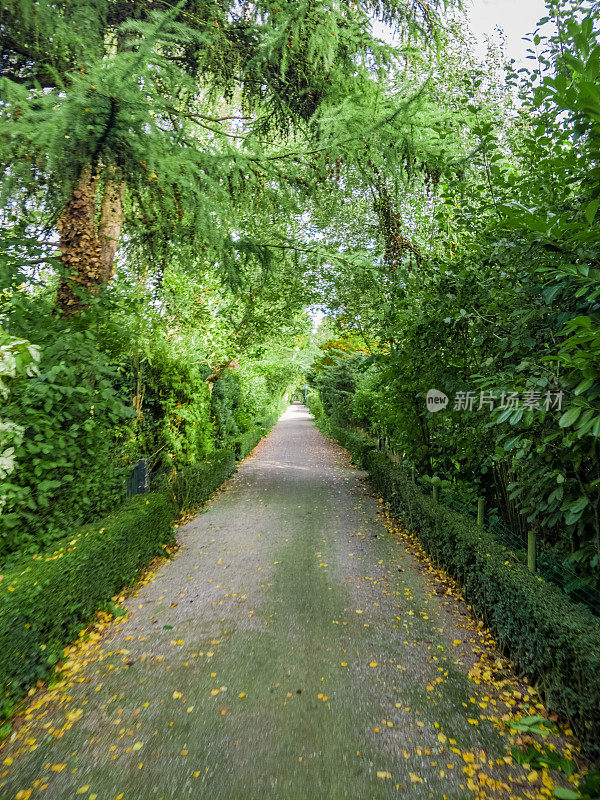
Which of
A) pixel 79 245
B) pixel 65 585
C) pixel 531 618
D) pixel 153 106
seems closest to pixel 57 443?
pixel 65 585

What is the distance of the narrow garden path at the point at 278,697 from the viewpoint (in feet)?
8.04

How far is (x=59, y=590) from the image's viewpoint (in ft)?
11.6

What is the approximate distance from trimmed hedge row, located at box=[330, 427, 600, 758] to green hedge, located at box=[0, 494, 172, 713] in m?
3.63

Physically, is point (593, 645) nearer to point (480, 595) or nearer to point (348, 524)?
point (480, 595)

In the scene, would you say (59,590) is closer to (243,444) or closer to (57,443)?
(57,443)

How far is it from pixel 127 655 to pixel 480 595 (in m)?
3.30

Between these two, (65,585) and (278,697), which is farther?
(65,585)

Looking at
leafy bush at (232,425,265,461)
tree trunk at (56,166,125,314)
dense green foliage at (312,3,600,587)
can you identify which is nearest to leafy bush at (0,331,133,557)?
tree trunk at (56,166,125,314)

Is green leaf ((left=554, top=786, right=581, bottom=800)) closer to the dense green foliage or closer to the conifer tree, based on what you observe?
the dense green foliage

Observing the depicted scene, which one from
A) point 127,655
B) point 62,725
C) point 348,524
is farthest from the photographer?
point 348,524

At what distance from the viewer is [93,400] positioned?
4547 mm

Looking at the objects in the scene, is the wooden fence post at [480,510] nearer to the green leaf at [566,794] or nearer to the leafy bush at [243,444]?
the green leaf at [566,794]

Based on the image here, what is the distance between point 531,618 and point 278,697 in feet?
6.42

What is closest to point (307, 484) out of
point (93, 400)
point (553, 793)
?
point (93, 400)
